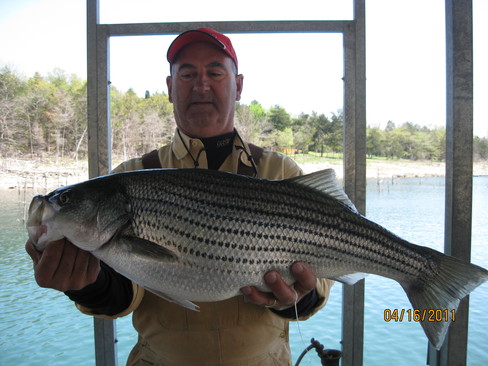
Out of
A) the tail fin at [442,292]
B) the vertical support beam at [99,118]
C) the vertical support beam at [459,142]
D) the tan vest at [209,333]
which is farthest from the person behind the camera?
the vertical support beam at [99,118]

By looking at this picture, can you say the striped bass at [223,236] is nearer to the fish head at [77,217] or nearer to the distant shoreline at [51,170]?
the fish head at [77,217]

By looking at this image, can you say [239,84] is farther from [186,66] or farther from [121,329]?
[121,329]

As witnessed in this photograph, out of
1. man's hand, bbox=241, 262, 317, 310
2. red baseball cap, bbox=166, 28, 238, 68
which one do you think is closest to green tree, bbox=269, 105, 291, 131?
red baseball cap, bbox=166, 28, 238, 68

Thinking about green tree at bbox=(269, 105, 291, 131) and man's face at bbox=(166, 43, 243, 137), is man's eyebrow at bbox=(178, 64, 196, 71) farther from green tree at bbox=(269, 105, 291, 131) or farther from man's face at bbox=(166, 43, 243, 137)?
green tree at bbox=(269, 105, 291, 131)

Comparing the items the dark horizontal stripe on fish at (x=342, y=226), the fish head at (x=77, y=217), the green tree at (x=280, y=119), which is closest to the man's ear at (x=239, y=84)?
the dark horizontal stripe on fish at (x=342, y=226)

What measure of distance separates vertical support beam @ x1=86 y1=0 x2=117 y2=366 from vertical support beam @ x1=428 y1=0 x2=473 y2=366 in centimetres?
329

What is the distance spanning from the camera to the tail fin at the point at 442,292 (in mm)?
1807

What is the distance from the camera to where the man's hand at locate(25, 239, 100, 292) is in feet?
5.71

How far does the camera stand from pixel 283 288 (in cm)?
183

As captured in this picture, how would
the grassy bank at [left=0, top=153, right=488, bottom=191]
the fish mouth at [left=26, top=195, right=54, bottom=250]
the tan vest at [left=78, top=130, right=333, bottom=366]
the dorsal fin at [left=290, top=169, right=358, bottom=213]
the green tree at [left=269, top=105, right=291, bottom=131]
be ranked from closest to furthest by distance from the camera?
the fish mouth at [left=26, top=195, right=54, bottom=250] < the dorsal fin at [left=290, top=169, right=358, bottom=213] < the tan vest at [left=78, top=130, right=333, bottom=366] < the green tree at [left=269, top=105, right=291, bottom=131] < the grassy bank at [left=0, top=153, right=488, bottom=191]

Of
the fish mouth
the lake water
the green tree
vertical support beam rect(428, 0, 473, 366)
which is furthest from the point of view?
the green tree

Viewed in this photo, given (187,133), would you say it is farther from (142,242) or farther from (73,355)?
(73,355)

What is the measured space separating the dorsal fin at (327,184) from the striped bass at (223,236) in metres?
0.04

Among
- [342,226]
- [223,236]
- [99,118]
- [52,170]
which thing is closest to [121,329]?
[99,118]
